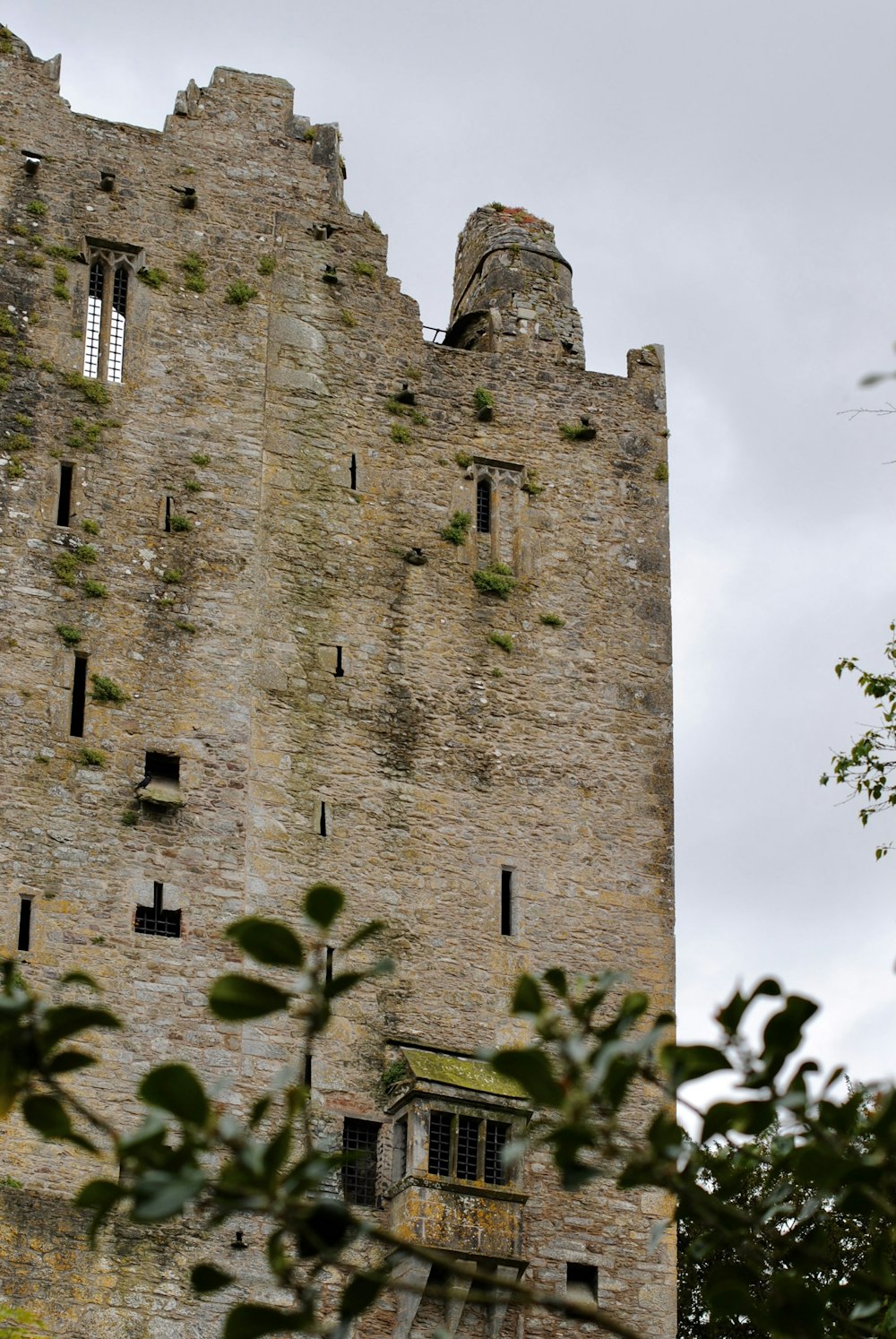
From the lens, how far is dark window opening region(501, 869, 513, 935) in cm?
2258

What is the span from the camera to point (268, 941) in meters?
5.19

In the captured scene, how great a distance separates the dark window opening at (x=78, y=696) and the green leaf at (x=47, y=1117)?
1625cm

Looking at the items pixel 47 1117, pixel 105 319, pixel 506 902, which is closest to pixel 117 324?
pixel 105 319

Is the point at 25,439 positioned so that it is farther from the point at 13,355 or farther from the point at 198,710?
the point at 198,710

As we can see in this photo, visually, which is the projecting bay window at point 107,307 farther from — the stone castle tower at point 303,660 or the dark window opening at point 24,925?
the dark window opening at point 24,925

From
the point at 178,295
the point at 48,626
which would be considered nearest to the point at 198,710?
the point at 48,626

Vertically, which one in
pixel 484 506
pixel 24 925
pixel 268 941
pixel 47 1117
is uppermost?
pixel 484 506

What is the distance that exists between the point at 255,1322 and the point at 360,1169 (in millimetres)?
16508

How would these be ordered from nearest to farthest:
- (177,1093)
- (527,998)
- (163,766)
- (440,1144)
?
(177,1093)
(527,998)
(440,1144)
(163,766)

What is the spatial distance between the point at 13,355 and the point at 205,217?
2848mm

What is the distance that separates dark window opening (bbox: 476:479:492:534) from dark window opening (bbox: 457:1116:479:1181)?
20.8ft

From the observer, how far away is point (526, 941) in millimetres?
22578

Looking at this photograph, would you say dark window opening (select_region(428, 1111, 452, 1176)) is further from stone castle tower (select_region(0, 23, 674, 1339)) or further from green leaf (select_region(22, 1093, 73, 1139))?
green leaf (select_region(22, 1093, 73, 1139))

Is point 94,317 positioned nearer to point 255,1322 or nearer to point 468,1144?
point 468,1144
